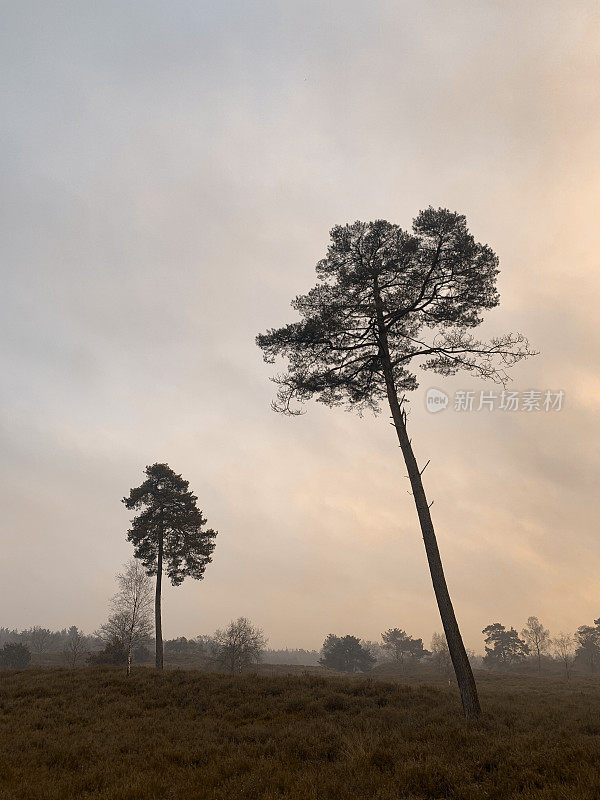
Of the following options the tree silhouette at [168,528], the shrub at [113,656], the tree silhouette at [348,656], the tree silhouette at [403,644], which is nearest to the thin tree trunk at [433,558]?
the tree silhouette at [168,528]

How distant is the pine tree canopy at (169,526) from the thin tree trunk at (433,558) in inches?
752

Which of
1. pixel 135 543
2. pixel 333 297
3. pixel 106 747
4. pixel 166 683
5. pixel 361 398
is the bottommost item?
pixel 166 683

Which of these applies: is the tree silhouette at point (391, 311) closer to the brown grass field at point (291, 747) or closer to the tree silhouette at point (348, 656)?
the brown grass field at point (291, 747)

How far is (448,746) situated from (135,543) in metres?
23.9

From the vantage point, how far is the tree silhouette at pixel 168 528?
2742 cm

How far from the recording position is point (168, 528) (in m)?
27.9

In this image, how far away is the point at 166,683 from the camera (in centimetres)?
1728

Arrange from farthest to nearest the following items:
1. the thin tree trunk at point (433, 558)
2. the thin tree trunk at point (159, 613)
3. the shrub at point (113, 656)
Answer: the shrub at point (113, 656), the thin tree trunk at point (159, 613), the thin tree trunk at point (433, 558)

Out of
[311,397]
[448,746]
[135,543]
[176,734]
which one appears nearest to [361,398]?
[311,397]

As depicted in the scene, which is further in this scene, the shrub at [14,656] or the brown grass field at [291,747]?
the shrub at [14,656]

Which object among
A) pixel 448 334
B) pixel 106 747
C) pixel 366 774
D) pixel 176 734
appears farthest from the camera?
pixel 448 334

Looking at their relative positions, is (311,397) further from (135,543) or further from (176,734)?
(135,543)

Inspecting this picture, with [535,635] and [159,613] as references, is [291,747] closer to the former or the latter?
[159,613]

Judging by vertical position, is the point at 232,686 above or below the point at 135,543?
below
